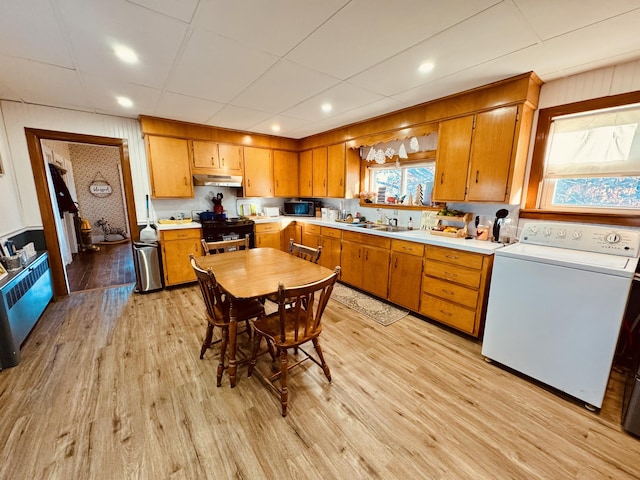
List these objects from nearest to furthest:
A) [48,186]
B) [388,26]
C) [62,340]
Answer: [388,26], [62,340], [48,186]

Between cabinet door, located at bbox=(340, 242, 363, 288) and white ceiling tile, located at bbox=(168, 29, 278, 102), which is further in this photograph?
cabinet door, located at bbox=(340, 242, 363, 288)

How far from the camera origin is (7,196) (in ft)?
9.65

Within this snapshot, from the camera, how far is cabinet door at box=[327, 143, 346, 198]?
13.6ft

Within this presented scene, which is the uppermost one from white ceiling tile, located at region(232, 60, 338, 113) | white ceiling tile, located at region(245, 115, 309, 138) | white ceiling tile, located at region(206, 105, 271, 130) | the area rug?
white ceiling tile, located at region(245, 115, 309, 138)

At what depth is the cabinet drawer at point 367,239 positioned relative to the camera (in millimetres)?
3193

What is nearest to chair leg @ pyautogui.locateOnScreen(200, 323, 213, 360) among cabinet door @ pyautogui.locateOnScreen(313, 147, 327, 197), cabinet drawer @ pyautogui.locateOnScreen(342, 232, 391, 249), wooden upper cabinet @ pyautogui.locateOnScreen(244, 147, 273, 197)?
cabinet drawer @ pyautogui.locateOnScreen(342, 232, 391, 249)

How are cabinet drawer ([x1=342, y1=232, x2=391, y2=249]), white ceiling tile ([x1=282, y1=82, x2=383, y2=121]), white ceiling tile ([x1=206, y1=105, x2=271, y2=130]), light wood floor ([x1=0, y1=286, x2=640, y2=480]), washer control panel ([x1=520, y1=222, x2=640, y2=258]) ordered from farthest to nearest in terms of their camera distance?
white ceiling tile ([x1=206, y1=105, x2=271, y2=130]), cabinet drawer ([x1=342, y1=232, x2=391, y2=249]), white ceiling tile ([x1=282, y1=82, x2=383, y2=121]), washer control panel ([x1=520, y1=222, x2=640, y2=258]), light wood floor ([x1=0, y1=286, x2=640, y2=480])

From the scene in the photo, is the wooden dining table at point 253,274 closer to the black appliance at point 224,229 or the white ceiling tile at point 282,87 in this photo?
the black appliance at point 224,229

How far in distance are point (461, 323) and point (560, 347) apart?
0.80 m

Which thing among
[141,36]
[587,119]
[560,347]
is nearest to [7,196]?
[141,36]

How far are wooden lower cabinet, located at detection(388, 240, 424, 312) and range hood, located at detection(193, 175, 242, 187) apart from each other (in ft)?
9.17

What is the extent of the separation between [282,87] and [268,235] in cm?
253

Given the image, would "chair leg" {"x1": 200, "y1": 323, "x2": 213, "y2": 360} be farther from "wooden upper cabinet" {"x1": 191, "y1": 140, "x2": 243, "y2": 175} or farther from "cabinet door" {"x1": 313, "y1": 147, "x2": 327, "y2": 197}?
"cabinet door" {"x1": 313, "y1": 147, "x2": 327, "y2": 197}

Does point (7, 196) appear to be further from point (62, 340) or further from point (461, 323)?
point (461, 323)
